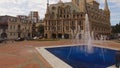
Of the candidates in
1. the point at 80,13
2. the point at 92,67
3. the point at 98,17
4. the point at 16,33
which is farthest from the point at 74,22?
the point at 92,67

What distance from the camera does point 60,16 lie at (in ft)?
283

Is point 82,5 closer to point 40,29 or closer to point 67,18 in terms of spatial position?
point 67,18

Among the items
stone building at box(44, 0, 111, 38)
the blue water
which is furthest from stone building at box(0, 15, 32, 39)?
the blue water

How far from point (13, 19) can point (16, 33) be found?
6.49 meters

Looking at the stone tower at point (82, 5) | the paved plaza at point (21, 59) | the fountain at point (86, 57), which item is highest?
the stone tower at point (82, 5)

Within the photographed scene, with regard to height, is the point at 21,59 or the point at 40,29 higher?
the point at 40,29

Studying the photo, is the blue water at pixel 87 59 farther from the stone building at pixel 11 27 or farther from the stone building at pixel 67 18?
the stone building at pixel 67 18

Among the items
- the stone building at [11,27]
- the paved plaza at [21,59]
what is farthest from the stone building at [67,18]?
the paved plaza at [21,59]

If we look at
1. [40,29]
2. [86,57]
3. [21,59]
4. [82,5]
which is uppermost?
[82,5]

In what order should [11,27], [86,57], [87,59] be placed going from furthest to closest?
[11,27] → [86,57] → [87,59]

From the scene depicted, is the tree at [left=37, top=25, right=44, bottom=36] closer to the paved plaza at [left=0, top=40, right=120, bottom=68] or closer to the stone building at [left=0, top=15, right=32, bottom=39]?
the stone building at [left=0, top=15, right=32, bottom=39]

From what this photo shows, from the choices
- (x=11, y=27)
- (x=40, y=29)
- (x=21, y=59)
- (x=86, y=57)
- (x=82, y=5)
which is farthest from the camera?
(x=40, y=29)

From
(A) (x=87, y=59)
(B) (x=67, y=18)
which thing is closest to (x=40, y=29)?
(B) (x=67, y=18)

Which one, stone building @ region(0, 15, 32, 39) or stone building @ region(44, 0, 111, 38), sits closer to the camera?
stone building @ region(0, 15, 32, 39)
